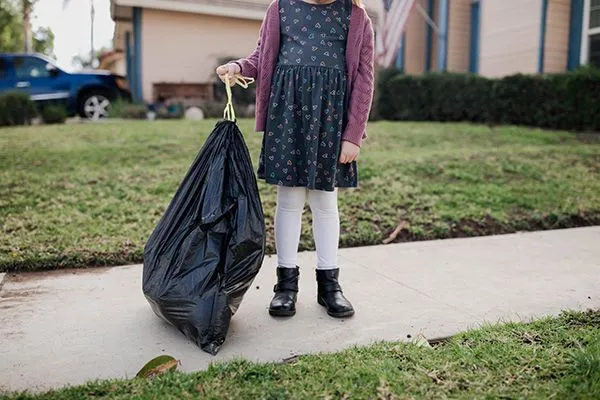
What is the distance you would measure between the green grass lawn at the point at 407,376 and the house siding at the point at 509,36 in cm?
944

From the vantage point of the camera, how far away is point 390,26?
10.7m

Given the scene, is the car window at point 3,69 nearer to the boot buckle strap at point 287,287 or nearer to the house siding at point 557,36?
the house siding at point 557,36

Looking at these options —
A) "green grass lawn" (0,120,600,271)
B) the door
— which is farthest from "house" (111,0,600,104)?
"green grass lawn" (0,120,600,271)

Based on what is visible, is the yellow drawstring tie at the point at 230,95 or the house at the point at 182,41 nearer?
the yellow drawstring tie at the point at 230,95

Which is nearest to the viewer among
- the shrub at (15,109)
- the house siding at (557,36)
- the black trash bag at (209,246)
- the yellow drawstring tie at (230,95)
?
the black trash bag at (209,246)

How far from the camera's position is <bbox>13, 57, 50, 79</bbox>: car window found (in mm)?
11961

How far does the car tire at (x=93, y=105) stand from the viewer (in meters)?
11.9

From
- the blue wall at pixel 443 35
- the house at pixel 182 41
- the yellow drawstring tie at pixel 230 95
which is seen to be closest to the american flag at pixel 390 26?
the blue wall at pixel 443 35

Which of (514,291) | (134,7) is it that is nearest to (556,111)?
(514,291)

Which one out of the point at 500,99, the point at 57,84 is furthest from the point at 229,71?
the point at 57,84

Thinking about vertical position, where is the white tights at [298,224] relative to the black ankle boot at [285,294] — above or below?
above

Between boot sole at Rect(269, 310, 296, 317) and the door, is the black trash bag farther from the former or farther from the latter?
the door

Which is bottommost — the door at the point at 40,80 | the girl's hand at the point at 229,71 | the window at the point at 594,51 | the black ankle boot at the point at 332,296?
the black ankle boot at the point at 332,296

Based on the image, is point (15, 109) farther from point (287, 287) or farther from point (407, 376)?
point (407, 376)
